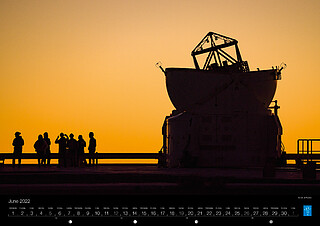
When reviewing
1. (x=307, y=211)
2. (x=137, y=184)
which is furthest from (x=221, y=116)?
(x=307, y=211)

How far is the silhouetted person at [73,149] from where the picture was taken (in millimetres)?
32688

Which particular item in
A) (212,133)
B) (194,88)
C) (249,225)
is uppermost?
(194,88)

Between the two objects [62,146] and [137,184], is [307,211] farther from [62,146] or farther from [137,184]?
[62,146]

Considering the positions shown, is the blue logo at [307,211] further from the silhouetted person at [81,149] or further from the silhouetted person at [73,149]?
the silhouetted person at [81,149]

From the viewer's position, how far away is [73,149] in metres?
33.9

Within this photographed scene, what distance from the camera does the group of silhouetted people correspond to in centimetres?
3206

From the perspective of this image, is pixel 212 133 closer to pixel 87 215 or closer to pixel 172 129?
pixel 172 129

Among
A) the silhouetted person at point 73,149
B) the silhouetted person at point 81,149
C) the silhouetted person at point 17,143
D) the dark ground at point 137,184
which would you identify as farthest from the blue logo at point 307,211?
the silhouetted person at point 81,149

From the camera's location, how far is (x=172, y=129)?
37.4 m

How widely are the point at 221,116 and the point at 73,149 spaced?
349 inches

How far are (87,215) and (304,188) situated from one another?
46.8 ft

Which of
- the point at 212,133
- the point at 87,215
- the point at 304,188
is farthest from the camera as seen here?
the point at 212,133

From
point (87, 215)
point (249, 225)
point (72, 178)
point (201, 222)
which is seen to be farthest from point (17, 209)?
point (72, 178)

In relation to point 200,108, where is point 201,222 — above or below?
below
